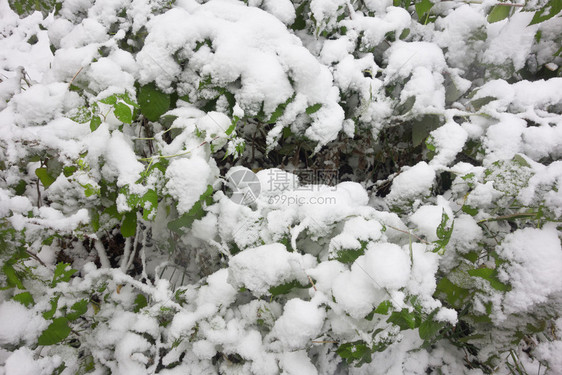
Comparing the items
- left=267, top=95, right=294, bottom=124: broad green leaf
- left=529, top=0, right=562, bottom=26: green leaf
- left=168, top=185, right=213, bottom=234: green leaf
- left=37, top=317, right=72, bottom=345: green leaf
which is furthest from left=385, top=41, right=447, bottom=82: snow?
left=37, top=317, right=72, bottom=345: green leaf

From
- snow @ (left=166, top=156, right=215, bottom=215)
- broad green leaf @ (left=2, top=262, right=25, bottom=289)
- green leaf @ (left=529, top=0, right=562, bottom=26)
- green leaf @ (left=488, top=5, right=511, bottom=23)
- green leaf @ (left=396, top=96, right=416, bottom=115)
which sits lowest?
broad green leaf @ (left=2, top=262, right=25, bottom=289)

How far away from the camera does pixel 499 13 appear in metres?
1.18

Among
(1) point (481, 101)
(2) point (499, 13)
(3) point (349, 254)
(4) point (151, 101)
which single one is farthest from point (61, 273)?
(2) point (499, 13)

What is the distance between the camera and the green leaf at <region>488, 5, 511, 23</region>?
117 centimetres

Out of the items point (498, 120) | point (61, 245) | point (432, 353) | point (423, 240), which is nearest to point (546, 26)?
point (498, 120)

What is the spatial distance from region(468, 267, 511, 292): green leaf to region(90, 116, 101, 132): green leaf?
104 cm

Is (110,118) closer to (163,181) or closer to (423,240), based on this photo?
(163,181)

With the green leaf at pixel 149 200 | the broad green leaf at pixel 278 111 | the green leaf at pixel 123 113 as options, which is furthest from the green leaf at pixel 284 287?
the green leaf at pixel 123 113

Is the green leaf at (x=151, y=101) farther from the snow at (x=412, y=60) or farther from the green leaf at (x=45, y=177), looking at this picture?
the snow at (x=412, y=60)

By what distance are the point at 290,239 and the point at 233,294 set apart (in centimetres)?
23

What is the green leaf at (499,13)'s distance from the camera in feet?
3.84

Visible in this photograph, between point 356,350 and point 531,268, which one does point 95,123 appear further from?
point 531,268

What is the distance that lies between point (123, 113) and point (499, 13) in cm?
131

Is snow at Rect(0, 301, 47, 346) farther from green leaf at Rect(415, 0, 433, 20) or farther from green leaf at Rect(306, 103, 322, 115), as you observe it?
green leaf at Rect(415, 0, 433, 20)
